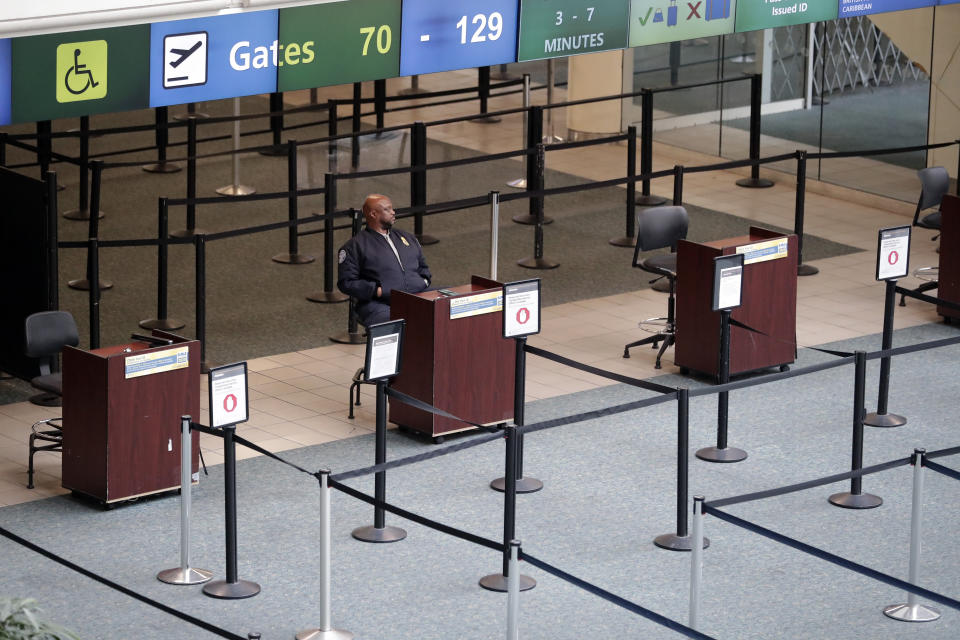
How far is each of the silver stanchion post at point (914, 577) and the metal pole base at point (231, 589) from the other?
111 inches

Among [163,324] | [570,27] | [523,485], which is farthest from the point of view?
[163,324]

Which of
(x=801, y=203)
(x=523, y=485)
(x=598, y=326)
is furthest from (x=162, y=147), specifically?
(x=523, y=485)

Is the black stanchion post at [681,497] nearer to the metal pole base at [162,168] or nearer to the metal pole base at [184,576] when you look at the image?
the metal pole base at [184,576]

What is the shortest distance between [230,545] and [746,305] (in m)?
4.37

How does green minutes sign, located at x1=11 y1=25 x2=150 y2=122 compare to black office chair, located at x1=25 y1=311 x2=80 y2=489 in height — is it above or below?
above

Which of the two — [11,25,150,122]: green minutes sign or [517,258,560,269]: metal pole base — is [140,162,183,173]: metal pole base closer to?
[517,258,560,269]: metal pole base

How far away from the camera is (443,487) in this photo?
8992 millimetres

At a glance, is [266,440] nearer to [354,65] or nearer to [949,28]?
[354,65]

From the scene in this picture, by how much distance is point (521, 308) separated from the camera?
28.5 feet

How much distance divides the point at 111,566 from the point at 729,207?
902 centimetres

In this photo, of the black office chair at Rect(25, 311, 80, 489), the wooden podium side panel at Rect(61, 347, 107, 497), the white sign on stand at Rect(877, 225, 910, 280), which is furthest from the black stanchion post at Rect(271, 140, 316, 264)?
the white sign on stand at Rect(877, 225, 910, 280)

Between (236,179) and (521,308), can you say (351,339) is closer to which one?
(521,308)

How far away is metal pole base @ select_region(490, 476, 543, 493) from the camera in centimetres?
892

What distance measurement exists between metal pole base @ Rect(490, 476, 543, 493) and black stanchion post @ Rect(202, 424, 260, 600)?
1736 mm
